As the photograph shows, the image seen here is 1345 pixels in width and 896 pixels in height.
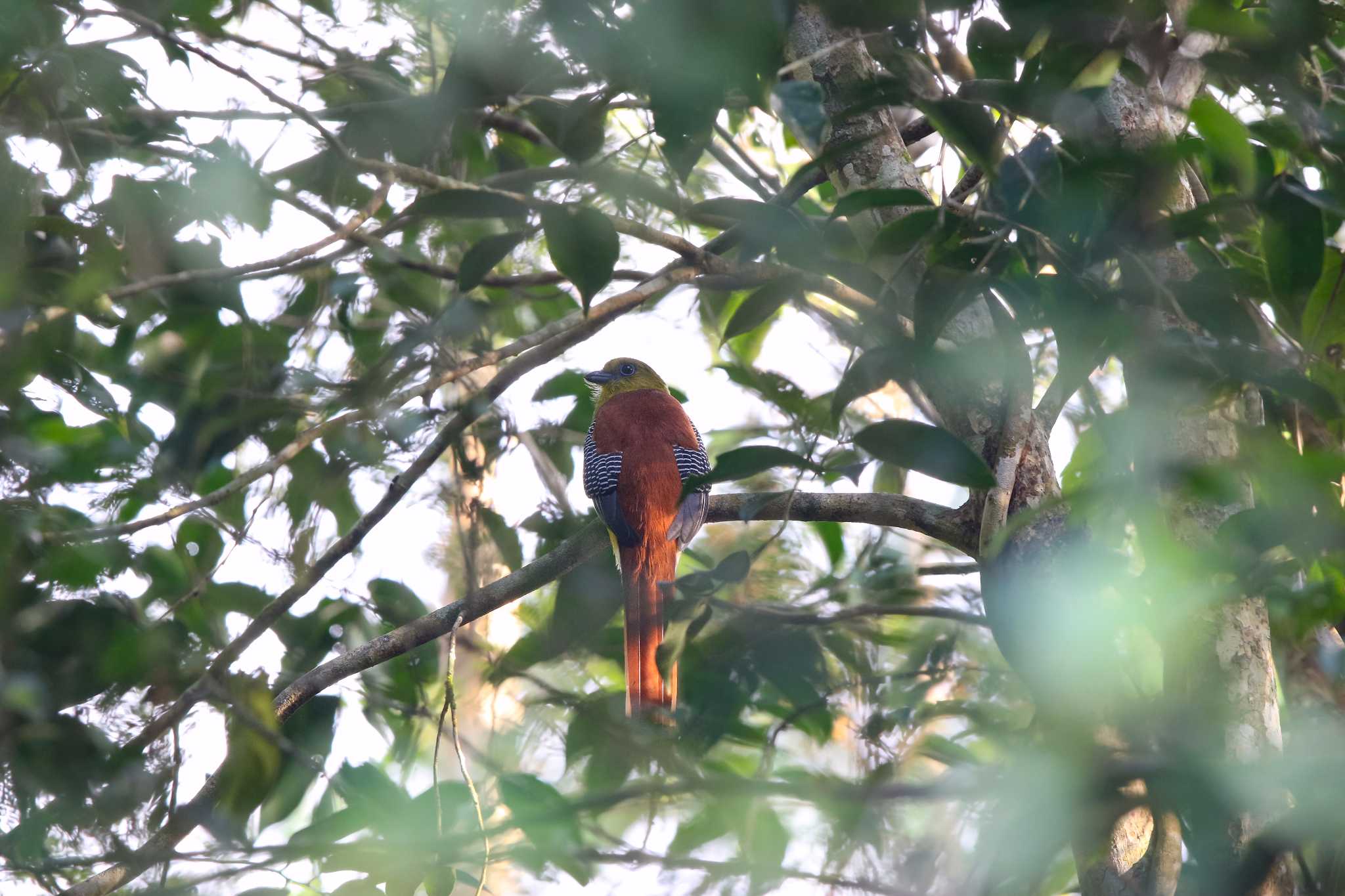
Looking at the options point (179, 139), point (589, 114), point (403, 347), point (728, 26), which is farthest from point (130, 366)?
point (728, 26)

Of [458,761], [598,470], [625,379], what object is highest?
[625,379]

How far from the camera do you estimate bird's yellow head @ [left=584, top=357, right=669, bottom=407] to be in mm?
4871

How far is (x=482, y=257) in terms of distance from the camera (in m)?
1.95

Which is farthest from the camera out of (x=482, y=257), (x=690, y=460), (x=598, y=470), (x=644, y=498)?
(x=690, y=460)

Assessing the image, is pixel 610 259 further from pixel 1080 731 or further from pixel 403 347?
pixel 1080 731

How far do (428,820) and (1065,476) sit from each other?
4.77 feet

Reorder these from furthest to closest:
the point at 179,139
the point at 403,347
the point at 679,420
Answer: the point at 679,420, the point at 179,139, the point at 403,347

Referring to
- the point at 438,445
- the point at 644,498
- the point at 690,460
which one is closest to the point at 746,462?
the point at 438,445

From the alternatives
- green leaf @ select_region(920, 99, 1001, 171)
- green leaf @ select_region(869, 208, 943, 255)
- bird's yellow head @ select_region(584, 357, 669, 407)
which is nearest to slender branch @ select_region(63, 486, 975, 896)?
green leaf @ select_region(869, 208, 943, 255)

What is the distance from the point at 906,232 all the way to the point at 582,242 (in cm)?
53

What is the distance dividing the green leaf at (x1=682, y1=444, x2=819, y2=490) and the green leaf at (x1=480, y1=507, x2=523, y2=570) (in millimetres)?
1397

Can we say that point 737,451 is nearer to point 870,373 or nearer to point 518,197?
point 870,373

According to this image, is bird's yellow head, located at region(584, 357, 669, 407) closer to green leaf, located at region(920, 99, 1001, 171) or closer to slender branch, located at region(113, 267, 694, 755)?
slender branch, located at region(113, 267, 694, 755)

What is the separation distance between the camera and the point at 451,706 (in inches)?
77.9
